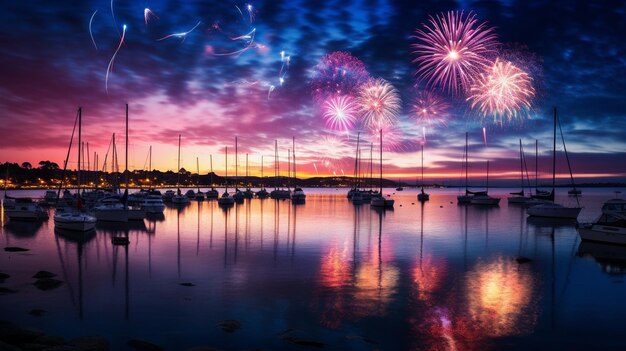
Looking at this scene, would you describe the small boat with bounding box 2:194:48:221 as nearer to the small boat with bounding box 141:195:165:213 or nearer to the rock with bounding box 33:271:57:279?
the small boat with bounding box 141:195:165:213

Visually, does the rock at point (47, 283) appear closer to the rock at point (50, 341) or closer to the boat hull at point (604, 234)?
the rock at point (50, 341)

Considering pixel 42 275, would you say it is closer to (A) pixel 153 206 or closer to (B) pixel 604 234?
(B) pixel 604 234

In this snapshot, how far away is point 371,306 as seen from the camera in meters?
17.2

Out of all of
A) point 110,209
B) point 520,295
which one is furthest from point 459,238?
point 110,209

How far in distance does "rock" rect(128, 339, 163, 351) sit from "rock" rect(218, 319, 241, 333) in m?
2.33

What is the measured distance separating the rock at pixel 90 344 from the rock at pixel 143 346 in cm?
72

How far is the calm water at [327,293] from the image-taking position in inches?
561

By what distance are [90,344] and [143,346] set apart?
1435mm

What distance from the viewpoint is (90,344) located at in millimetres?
12211

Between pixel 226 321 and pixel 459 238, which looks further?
pixel 459 238

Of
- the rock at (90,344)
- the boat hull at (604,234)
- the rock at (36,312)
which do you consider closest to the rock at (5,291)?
the rock at (36,312)

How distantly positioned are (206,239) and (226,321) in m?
22.7

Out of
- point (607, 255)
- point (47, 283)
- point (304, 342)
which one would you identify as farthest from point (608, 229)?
point (47, 283)

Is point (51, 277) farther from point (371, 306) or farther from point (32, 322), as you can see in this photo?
point (371, 306)
